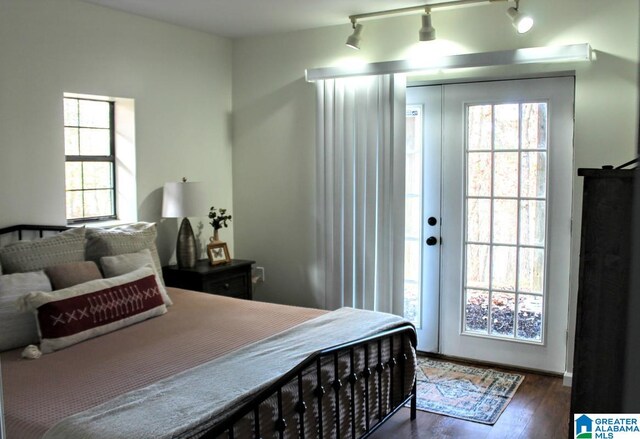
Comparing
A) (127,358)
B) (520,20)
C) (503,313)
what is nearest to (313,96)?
(520,20)

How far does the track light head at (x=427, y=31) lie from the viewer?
3957 millimetres

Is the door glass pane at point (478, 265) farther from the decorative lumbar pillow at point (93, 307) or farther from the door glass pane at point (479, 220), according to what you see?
the decorative lumbar pillow at point (93, 307)

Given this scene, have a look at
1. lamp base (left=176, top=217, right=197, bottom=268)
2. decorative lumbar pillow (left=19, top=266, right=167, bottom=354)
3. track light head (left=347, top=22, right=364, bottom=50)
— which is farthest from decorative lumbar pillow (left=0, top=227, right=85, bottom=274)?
track light head (left=347, top=22, right=364, bottom=50)

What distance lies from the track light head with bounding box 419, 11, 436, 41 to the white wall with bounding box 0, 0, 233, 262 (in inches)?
73.9

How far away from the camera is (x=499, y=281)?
168 inches

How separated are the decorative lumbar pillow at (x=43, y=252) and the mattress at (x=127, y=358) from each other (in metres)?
0.52

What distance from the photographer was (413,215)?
4578mm

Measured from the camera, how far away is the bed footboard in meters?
2.27

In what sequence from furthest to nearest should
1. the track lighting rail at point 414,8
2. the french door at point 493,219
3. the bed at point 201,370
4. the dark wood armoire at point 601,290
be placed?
the french door at point 493,219 → the track lighting rail at point 414,8 → the bed at point 201,370 → the dark wood armoire at point 601,290

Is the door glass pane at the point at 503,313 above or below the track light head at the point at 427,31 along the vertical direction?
below

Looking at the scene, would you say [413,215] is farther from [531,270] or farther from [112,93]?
[112,93]

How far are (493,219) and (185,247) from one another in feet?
7.32

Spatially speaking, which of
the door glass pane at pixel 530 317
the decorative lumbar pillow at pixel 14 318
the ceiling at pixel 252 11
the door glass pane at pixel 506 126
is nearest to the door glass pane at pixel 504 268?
the door glass pane at pixel 530 317

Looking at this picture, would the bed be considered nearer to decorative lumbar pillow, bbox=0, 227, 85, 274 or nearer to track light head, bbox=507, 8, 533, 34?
decorative lumbar pillow, bbox=0, 227, 85, 274
